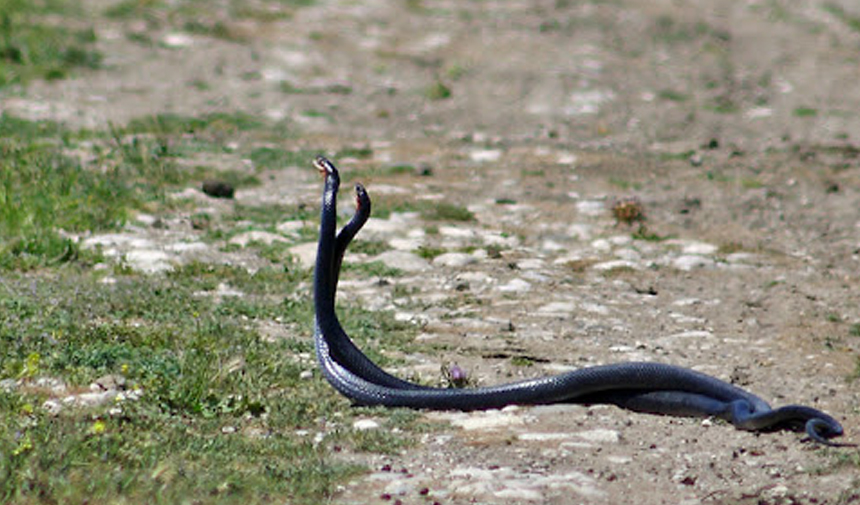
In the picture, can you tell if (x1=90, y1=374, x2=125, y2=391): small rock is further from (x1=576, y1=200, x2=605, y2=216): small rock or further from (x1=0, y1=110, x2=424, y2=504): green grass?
(x1=576, y1=200, x2=605, y2=216): small rock

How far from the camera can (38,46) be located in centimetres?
1477

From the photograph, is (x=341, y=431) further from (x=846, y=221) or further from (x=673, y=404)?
(x=846, y=221)

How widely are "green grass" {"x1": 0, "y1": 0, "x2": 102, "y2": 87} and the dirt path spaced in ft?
0.95

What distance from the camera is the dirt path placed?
554 cm

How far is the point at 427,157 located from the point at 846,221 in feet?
12.4

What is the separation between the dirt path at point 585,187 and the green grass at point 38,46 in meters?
0.29

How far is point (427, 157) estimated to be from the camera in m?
12.3

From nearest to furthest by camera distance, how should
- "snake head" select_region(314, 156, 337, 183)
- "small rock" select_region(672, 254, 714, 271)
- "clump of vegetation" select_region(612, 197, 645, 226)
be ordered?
"snake head" select_region(314, 156, 337, 183), "small rock" select_region(672, 254, 714, 271), "clump of vegetation" select_region(612, 197, 645, 226)

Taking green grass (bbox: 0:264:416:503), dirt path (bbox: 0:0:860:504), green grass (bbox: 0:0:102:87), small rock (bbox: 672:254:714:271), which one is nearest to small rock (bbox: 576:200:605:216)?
dirt path (bbox: 0:0:860:504)

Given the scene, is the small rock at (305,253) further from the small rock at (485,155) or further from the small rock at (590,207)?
the small rock at (485,155)

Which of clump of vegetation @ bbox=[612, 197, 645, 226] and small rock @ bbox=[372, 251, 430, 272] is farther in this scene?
clump of vegetation @ bbox=[612, 197, 645, 226]

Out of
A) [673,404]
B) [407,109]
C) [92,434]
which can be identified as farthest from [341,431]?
[407,109]

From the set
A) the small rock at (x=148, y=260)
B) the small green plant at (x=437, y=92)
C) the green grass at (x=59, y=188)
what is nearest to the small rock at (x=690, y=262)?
the small rock at (x=148, y=260)

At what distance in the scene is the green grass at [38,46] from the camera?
46.3 feet
